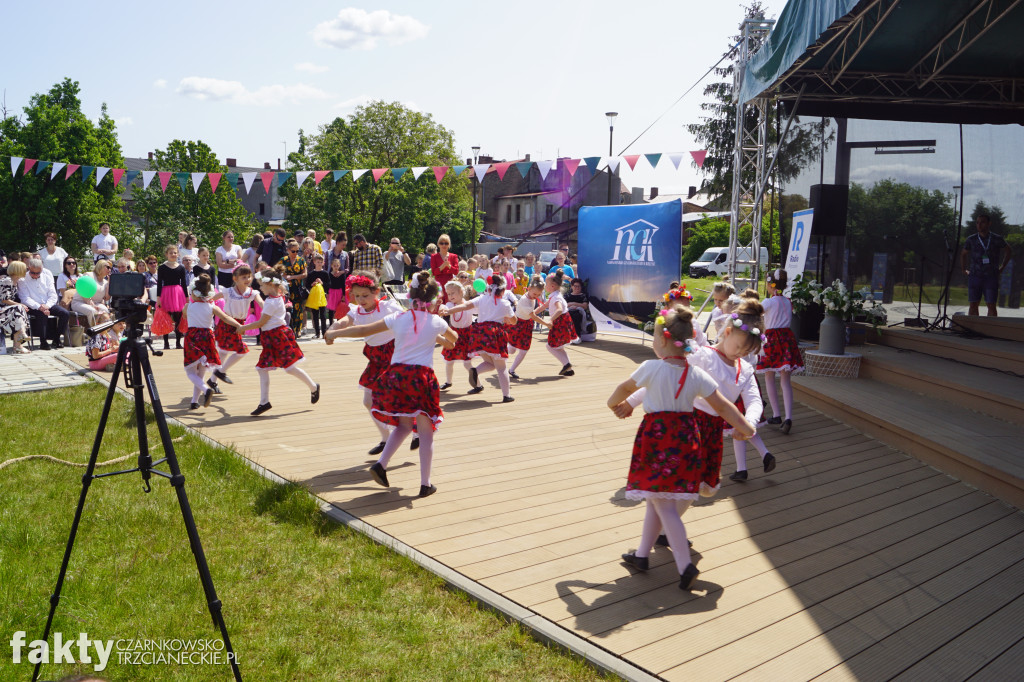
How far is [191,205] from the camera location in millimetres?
34656

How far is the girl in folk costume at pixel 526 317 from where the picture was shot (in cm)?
1019

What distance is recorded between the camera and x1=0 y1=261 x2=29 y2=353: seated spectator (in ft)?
41.5

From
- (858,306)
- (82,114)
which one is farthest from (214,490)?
(82,114)

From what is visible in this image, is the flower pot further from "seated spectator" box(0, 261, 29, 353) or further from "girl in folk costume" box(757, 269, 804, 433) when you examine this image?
"seated spectator" box(0, 261, 29, 353)

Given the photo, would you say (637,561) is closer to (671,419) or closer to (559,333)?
(671,419)

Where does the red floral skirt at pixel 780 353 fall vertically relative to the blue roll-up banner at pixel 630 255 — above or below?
below

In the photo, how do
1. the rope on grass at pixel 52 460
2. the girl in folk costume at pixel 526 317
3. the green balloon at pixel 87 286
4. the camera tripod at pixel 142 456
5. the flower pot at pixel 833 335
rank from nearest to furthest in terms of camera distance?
1. the camera tripod at pixel 142 456
2. the green balloon at pixel 87 286
3. the rope on grass at pixel 52 460
4. the flower pot at pixel 833 335
5. the girl in folk costume at pixel 526 317

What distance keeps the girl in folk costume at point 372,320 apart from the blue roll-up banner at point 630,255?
7.45m

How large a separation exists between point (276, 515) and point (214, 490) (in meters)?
0.75

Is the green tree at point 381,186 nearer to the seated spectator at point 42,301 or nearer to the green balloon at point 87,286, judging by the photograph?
the seated spectator at point 42,301

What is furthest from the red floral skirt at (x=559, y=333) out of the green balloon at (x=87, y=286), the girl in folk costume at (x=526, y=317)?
the green balloon at (x=87, y=286)

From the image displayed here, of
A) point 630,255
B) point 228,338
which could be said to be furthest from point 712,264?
point 228,338

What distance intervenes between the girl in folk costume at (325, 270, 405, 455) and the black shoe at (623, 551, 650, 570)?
2.79 m

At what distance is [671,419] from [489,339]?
5.44 meters
